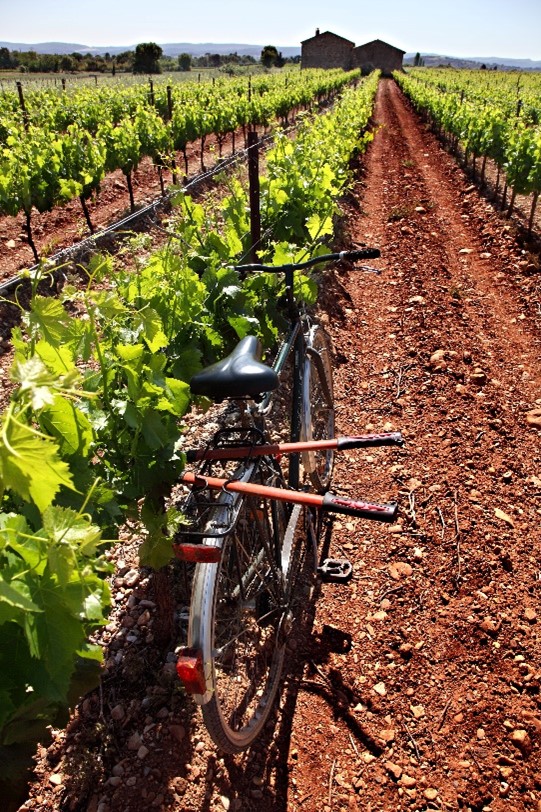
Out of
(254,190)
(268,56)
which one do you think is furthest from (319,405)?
(268,56)

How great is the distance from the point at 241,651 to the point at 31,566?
1.49 metres

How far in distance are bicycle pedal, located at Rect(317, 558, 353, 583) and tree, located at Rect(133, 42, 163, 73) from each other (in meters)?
74.2

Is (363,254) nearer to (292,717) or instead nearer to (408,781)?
(292,717)

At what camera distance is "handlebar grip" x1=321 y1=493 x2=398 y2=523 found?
1405mm

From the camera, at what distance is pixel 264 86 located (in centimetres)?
3038

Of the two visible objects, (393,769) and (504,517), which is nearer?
(393,769)

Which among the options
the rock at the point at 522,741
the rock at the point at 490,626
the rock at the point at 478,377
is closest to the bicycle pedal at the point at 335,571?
the rock at the point at 490,626

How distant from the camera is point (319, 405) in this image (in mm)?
3748

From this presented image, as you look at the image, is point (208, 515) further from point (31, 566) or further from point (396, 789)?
point (396, 789)

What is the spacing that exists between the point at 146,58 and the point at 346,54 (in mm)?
22950

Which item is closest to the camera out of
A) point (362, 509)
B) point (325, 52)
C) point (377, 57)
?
point (362, 509)

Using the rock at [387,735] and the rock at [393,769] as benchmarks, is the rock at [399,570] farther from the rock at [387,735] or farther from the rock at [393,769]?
the rock at [393,769]

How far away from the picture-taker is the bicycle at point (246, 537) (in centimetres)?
168

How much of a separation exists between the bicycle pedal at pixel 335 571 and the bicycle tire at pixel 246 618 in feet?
1.64
